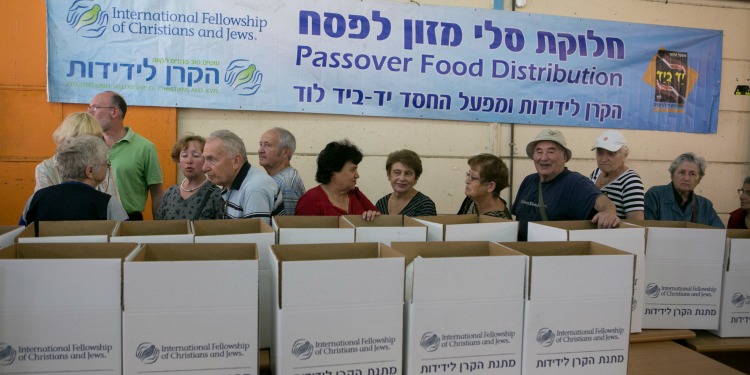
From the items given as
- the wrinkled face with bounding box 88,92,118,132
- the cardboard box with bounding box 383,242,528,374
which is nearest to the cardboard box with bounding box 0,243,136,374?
the cardboard box with bounding box 383,242,528,374

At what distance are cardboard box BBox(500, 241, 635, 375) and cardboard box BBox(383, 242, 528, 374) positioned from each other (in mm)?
33

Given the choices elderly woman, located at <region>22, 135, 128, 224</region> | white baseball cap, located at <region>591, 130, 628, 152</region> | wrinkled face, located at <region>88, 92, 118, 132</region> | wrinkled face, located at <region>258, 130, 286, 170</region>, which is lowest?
elderly woman, located at <region>22, 135, 128, 224</region>

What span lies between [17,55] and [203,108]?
116 centimetres

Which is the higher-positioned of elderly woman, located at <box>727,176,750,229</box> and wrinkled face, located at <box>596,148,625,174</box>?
wrinkled face, located at <box>596,148,625,174</box>

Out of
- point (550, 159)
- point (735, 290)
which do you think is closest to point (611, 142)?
point (550, 159)

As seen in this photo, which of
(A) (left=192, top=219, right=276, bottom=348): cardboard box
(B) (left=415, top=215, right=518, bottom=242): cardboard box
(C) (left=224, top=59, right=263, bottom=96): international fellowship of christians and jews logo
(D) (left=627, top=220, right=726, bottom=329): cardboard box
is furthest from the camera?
(C) (left=224, top=59, right=263, bottom=96): international fellowship of christians and jews logo

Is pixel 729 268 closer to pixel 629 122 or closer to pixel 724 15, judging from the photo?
pixel 629 122

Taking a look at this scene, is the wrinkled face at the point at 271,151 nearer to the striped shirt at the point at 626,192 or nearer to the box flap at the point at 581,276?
the striped shirt at the point at 626,192

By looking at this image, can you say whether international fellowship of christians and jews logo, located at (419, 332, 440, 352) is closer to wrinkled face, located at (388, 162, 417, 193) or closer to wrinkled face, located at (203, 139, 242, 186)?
wrinkled face, located at (203, 139, 242, 186)

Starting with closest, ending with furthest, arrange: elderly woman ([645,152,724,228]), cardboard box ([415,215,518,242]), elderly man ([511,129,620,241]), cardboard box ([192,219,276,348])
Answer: cardboard box ([192,219,276,348]), cardboard box ([415,215,518,242]), elderly man ([511,129,620,241]), elderly woman ([645,152,724,228])

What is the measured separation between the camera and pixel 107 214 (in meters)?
2.00

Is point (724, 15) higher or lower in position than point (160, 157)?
higher

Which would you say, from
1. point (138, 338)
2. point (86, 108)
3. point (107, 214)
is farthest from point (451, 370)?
point (86, 108)

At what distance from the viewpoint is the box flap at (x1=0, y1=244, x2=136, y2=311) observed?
1.06 metres
